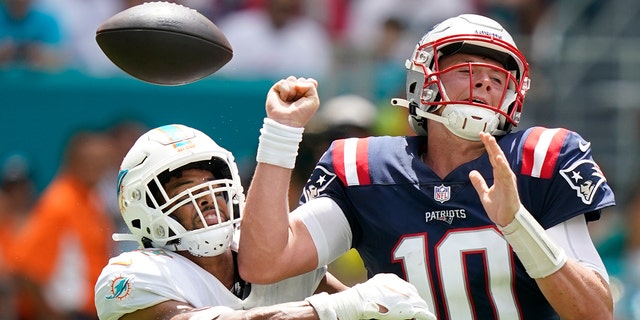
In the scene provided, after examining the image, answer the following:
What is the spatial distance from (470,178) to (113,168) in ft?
12.9

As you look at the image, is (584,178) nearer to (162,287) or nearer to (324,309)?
(324,309)

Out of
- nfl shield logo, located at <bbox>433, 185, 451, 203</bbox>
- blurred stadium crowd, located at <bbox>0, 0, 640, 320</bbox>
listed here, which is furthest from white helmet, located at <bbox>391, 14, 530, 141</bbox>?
blurred stadium crowd, located at <bbox>0, 0, 640, 320</bbox>

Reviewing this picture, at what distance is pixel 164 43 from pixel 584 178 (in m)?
1.36

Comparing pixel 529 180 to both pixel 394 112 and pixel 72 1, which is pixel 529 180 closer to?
pixel 394 112

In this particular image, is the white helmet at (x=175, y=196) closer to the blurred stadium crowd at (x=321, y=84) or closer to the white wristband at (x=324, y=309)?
the white wristband at (x=324, y=309)

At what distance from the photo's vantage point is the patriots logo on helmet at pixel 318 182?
12.5 feet

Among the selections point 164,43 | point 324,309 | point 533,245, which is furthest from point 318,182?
point 533,245

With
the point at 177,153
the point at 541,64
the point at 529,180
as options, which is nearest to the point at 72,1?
the point at 541,64

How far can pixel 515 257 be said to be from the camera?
3.56 metres

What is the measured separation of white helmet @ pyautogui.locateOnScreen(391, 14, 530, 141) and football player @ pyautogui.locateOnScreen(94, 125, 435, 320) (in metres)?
0.61

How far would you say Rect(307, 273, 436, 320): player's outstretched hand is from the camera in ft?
11.1

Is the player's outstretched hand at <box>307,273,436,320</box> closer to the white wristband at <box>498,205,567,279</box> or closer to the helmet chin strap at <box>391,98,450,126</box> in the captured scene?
the white wristband at <box>498,205,567,279</box>

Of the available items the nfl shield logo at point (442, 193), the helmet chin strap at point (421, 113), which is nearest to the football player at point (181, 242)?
the nfl shield logo at point (442, 193)

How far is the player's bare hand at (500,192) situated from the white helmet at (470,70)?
0.96 ft
